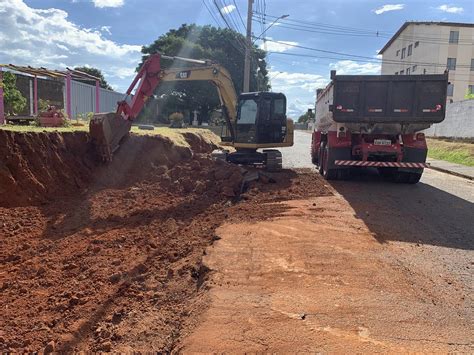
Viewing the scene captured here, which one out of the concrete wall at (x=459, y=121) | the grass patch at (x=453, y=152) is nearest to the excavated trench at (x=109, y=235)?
Answer: the grass patch at (x=453, y=152)

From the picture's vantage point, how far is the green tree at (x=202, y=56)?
42.1 metres

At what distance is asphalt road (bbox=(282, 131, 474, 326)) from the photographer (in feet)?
16.1

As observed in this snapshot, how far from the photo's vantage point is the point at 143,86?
11.7 meters

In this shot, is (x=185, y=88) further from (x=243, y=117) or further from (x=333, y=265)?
(x=333, y=265)

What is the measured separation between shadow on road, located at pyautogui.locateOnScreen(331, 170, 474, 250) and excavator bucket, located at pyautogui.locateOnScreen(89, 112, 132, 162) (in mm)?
5930

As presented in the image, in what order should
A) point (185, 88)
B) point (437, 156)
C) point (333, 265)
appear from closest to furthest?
point (333, 265) → point (437, 156) → point (185, 88)

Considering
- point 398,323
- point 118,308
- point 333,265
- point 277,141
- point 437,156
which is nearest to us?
point 398,323

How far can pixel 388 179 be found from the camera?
1241 centimetres

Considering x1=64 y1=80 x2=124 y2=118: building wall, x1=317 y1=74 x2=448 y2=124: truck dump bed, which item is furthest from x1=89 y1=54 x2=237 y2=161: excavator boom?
x1=64 y1=80 x2=124 y2=118: building wall

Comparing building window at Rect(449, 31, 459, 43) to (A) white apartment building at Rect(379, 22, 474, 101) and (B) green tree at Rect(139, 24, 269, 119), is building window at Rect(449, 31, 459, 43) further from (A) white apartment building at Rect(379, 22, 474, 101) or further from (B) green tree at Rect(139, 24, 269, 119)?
(B) green tree at Rect(139, 24, 269, 119)

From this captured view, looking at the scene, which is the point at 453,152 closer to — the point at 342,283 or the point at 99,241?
the point at 342,283

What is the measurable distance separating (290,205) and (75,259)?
Result: 4150 mm

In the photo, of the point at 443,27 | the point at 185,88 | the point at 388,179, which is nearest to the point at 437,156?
the point at 388,179

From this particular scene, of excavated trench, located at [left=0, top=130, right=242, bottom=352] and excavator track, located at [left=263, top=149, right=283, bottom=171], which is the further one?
excavator track, located at [left=263, top=149, right=283, bottom=171]
